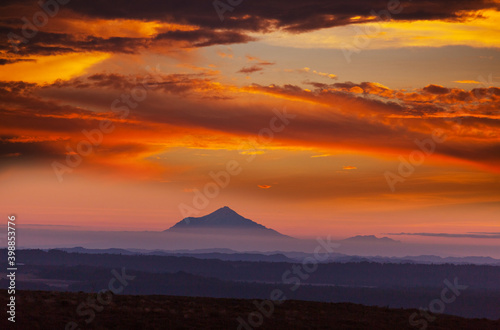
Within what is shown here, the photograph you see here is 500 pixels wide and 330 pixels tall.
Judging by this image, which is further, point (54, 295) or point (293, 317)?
point (54, 295)

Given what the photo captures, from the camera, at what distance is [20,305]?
3934cm

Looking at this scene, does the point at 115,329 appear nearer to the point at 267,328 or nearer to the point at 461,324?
the point at 267,328

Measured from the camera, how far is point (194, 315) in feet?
134

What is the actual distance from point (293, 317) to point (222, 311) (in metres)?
5.24

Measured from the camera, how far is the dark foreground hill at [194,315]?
1457 inches

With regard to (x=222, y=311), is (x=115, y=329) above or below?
below

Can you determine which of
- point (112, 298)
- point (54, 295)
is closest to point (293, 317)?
point (112, 298)

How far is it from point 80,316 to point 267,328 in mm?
12356

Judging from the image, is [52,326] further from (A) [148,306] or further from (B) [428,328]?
(B) [428,328]

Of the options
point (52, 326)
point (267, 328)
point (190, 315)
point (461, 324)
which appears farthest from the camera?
point (461, 324)

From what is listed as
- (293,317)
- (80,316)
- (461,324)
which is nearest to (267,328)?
(293,317)

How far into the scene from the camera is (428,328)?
41219mm

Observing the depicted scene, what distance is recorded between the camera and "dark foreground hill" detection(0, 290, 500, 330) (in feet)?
121

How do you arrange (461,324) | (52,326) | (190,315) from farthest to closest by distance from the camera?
(461,324), (190,315), (52,326)
